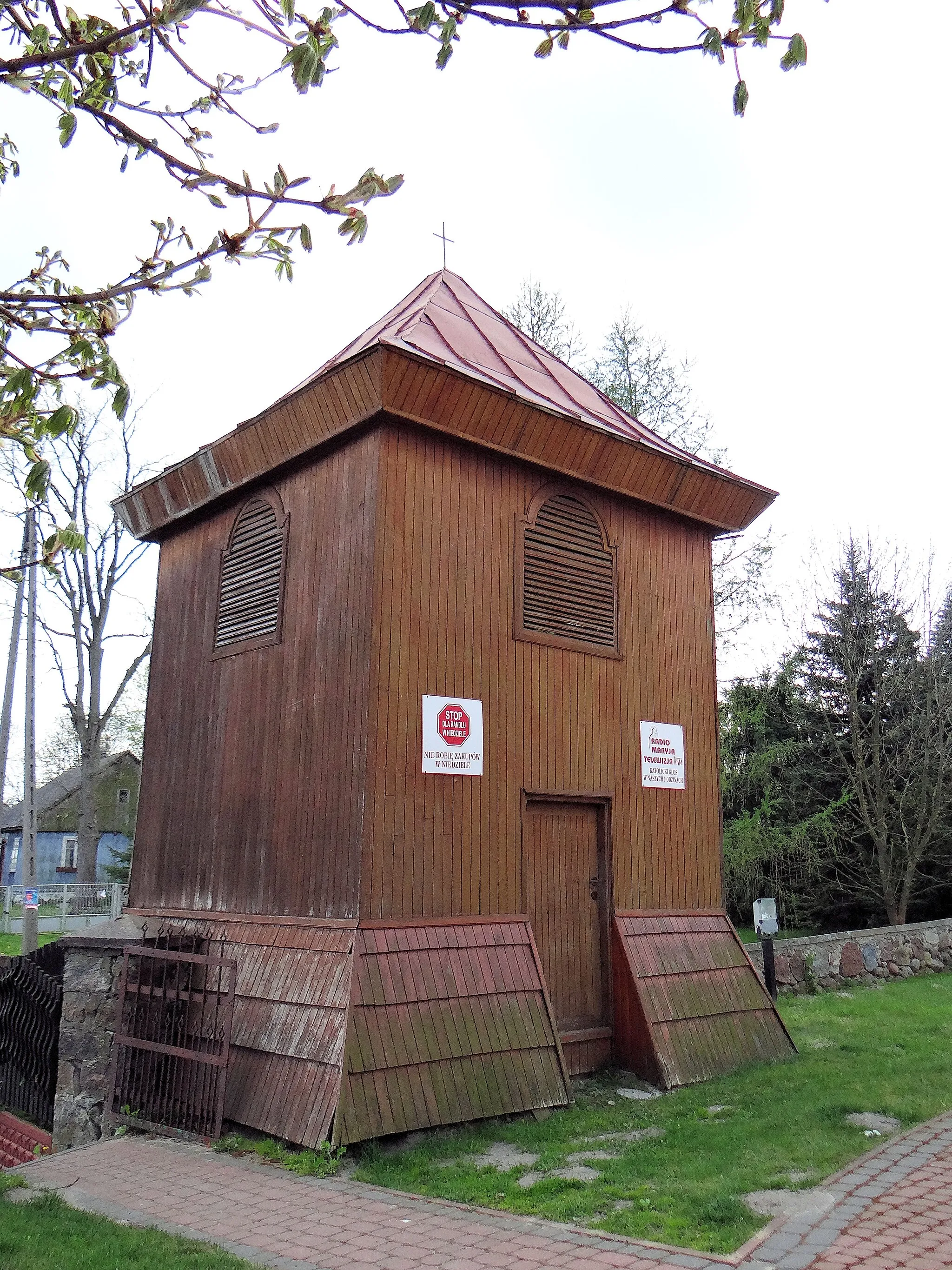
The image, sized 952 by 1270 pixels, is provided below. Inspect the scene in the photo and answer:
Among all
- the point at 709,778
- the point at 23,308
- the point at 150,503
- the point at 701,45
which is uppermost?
the point at 150,503

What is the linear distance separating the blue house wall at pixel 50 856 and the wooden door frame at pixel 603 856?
41502mm

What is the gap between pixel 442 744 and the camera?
823cm

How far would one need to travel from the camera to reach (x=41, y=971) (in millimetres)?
9906

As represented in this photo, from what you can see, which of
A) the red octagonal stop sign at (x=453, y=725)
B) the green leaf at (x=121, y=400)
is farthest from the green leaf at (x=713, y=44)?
the red octagonal stop sign at (x=453, y=725)

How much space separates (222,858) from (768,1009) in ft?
17.3

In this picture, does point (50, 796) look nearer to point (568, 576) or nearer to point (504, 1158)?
point (568, 576)

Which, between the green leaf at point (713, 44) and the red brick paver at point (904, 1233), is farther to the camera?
the red brick paver at point (904, 1233)

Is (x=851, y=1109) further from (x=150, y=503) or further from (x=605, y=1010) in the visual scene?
(x=150, y=503)

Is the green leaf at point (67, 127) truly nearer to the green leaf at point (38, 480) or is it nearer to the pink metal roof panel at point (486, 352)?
the green leaf at point (38, 480)

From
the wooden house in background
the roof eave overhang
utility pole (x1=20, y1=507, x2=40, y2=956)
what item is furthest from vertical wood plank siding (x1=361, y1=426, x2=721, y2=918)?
utility pole (x1=20, y1=507, x2=40, y2=956)

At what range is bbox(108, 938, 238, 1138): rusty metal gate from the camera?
7.44 m

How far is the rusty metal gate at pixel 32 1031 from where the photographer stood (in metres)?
9.59

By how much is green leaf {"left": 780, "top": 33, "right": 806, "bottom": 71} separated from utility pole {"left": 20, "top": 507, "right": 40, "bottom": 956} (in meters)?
16.4

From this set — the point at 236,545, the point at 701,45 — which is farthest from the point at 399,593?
the point at 701,45
